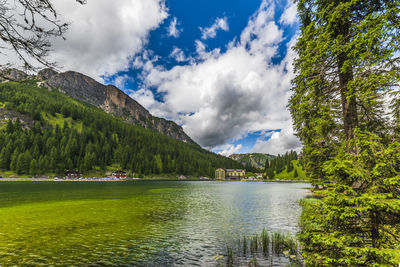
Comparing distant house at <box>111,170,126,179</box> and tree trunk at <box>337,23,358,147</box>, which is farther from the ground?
tree trunk at <box>337,23,358,147</box>

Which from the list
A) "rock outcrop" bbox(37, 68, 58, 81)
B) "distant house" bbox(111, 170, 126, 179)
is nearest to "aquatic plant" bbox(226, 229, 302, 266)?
"rock outcrop" bbox(37, 68, 58, 81)

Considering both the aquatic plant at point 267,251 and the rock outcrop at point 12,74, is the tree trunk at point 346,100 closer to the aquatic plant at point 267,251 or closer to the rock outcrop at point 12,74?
the aquatic plant at point 267,251

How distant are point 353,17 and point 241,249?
49.7 ft

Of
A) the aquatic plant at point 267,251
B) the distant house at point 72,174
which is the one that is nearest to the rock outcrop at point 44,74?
the aquatic plant at point 267,251

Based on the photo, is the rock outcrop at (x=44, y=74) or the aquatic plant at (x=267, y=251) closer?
the rock outcrop at (x=44, y=74)

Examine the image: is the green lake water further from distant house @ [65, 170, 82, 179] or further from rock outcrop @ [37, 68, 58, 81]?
distant house @ [65, 170, 82, 179]

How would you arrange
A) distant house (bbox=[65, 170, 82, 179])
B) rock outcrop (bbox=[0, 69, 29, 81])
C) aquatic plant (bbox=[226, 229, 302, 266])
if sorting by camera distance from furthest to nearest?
distant house (bbox=[65, 170, 82, 179]) < aquatic plant (bbox=[226, 229, 302, 266]) < rock outcrop (bbox=[0, 69, 29, 81])

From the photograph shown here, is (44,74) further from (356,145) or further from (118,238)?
(118,238)

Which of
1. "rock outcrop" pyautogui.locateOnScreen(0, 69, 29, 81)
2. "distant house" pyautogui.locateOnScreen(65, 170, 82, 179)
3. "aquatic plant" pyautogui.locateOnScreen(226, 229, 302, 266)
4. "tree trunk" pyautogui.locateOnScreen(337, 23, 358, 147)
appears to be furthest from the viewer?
"distant house" pyautogui.locateOnScreen(65, 170, 82, 179)

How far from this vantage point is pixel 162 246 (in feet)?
48.8

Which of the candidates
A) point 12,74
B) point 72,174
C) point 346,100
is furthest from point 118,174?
point 346,100

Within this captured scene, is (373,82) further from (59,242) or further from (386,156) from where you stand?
(59,242)

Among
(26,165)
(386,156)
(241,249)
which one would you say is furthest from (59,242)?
(26,165)

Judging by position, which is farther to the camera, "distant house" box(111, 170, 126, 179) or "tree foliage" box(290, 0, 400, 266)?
"distant house" box(111, 170, 126, 179)
